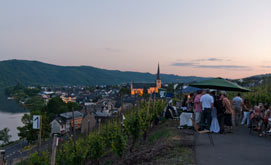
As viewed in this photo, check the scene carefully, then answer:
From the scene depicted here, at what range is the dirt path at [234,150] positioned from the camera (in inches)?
311

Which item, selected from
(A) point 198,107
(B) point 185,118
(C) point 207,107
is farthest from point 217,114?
(B) point 185,118

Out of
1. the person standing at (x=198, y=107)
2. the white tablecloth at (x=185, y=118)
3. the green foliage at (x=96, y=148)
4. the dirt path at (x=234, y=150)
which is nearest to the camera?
the dirt path at (x=234, y=150)

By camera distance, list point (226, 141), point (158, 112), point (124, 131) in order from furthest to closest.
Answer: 1. point (158, 112)
2. point (124, 131)
3. point (226, 141)

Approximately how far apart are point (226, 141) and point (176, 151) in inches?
105

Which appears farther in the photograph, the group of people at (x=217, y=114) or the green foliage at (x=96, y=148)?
the green foliage at (x=96, y=148)

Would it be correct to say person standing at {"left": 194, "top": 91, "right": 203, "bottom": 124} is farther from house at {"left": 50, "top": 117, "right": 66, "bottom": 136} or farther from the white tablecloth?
house at {"left": 50, "top": 117, "right": 66, "bottom": 136}

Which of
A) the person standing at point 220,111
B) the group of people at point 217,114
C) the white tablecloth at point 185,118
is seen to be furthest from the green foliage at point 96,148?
the person standing at point 220,111

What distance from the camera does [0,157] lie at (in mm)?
7844

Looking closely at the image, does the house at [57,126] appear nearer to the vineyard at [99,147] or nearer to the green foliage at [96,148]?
the vineyard at [99,147]

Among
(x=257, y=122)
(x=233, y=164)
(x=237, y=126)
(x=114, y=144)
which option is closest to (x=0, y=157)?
(x=114, y=144)

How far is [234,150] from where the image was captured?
362 inches

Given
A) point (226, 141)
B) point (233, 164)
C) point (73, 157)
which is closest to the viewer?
point (233, 164)

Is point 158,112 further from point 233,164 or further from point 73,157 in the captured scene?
point 233,164

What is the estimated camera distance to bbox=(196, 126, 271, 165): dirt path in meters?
7.91
